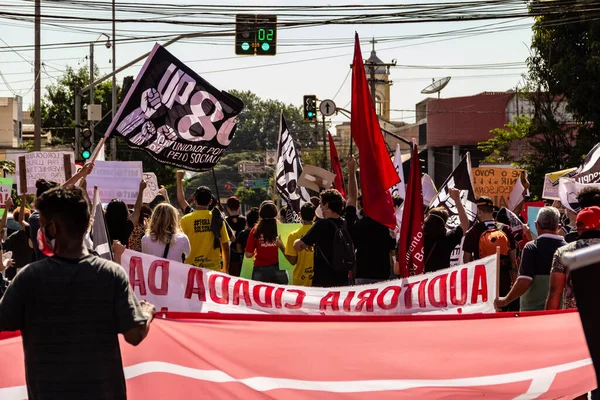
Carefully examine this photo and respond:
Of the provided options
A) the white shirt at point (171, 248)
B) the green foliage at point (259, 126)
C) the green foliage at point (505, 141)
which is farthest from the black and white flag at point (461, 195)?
the green foliage at point (259, 126)

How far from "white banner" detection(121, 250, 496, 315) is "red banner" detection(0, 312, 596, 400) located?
1984 millimetres

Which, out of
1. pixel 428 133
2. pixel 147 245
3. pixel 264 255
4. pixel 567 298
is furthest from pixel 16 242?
pixel 428 133

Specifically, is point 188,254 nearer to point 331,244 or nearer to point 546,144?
point 331,244

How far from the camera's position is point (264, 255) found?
1166 centimetres

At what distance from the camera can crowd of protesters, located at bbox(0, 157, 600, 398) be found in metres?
4.14

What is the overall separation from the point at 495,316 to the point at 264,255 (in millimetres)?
5847

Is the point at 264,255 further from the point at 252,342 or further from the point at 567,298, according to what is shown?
the point at 252,342

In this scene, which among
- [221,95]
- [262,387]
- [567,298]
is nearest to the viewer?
[262,387]

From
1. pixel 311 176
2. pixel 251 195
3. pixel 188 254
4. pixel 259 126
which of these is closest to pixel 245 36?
pixel 311 176

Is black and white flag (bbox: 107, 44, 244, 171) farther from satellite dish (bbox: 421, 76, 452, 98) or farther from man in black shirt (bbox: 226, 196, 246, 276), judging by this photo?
satellite dish (bbox: 421, 76, 452, 98)

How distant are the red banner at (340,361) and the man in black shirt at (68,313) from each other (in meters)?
0.86

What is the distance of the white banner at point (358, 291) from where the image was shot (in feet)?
25.4

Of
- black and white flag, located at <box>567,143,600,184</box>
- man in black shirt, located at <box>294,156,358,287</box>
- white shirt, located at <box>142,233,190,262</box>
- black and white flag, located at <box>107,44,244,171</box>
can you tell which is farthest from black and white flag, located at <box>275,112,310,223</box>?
white shirt, located at <box>142,233,190,262</box>

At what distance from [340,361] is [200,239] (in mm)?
4409
